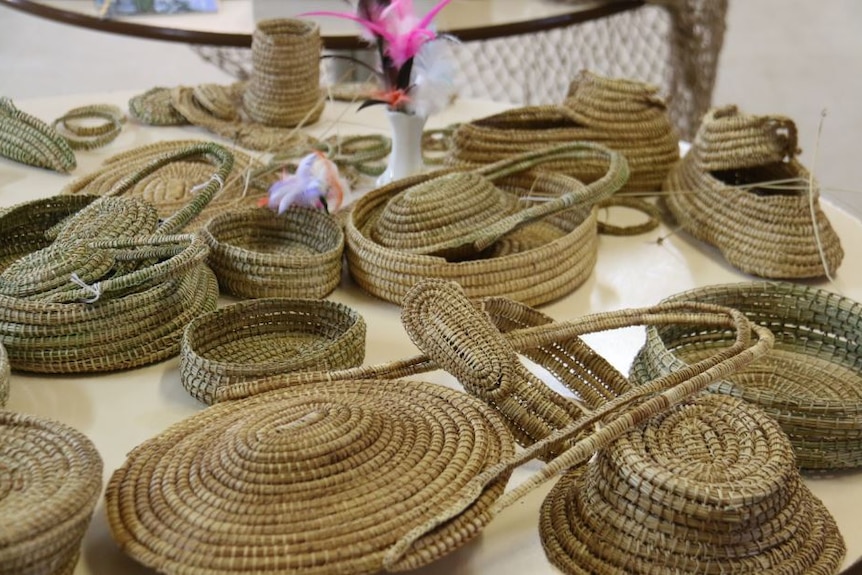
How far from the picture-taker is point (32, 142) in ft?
4.60

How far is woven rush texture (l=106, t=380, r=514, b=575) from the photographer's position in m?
0.67

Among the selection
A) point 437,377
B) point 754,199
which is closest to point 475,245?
point 437,377

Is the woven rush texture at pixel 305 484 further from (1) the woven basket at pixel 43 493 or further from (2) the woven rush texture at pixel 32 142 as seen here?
(2) the woven rush texture at pixel 32 142

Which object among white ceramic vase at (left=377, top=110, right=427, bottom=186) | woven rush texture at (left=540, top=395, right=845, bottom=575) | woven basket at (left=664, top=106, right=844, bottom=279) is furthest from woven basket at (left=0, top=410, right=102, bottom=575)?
woven basket at (left=664, top=106, right=844, bottom=279)

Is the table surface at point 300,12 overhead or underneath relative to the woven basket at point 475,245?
overhead

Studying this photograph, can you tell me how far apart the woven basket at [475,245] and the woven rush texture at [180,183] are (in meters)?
0.17

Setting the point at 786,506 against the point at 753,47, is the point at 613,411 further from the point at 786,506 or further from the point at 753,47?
the point at 753,47

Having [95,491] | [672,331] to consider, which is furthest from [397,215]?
[95,491]

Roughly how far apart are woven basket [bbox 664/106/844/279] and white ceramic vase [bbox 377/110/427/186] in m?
0.33

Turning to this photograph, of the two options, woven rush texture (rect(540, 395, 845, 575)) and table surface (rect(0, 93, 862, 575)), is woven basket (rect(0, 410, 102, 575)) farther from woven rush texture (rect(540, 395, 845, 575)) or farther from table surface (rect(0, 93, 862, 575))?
woven rush texture (rect(540, 395, 845, 575))

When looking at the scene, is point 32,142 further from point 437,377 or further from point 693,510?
point 693,510

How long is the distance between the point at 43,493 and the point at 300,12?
1.32 meters

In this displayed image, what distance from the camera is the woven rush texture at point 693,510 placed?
0.70 meters

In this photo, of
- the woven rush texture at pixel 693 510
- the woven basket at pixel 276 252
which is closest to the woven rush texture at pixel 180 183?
the woven basket at pixel 276 252
